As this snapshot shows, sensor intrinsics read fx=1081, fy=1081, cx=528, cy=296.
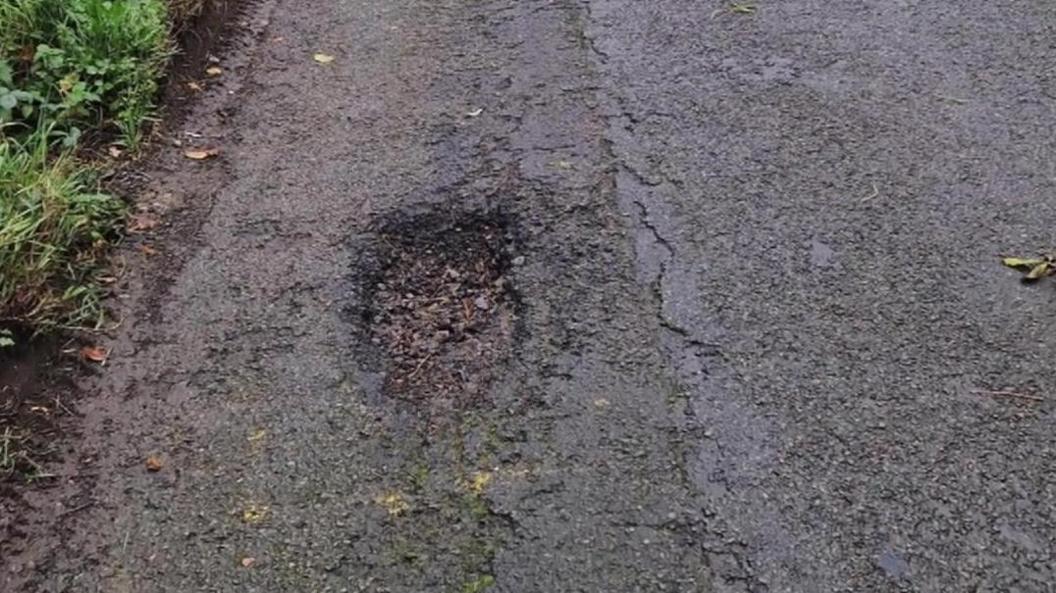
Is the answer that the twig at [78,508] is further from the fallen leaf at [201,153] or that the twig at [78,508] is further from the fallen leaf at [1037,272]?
the fallen leaf at [1037,272]

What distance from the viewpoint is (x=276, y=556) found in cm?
244

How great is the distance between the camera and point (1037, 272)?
3.10 metres

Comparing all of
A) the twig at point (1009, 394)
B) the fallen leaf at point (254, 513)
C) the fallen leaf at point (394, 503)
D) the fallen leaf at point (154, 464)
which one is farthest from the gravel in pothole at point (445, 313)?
the twig at point (1009, 394)

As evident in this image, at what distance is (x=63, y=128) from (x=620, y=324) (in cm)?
217

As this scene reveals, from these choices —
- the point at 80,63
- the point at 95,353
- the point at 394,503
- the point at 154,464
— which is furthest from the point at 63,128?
the point at 394,503

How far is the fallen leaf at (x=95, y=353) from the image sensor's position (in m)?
2.98

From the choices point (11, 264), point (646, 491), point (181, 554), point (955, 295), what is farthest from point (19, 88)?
point (955, 295)

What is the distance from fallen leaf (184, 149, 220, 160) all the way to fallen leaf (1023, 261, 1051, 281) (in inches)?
106

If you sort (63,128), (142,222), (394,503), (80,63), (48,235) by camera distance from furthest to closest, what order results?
(80,63) → (63,128) → (142,222) → (48,235) → (394,503)

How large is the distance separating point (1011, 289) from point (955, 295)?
17 cm

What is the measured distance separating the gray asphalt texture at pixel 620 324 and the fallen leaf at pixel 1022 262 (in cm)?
6

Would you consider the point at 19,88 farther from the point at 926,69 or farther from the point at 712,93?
the point at 926,69

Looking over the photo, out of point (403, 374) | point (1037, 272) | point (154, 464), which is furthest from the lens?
point (1037, 272)

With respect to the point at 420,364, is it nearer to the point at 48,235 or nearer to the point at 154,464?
the point at 154,464
